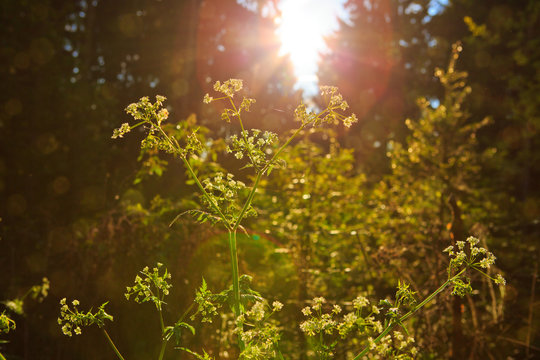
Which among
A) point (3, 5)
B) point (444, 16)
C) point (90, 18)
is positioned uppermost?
point (444, 16)

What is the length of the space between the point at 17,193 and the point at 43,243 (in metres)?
1.74

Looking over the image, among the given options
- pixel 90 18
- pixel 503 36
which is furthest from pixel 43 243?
pixel 503 36

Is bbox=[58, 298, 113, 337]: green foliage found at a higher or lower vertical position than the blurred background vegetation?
lower

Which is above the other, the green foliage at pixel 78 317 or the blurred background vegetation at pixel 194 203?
the blurred background vegetation at pixel 194 203

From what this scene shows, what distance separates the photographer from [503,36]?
13688mm

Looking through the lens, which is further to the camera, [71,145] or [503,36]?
[503,36]

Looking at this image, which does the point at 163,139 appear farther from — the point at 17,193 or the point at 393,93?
the point at 393,93

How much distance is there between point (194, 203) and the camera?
3648 millimetres

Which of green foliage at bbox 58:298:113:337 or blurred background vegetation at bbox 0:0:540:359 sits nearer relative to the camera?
green foliage at bbox 58:298:113:337

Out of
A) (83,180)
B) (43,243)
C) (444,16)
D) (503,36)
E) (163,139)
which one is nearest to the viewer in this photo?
(163,139)

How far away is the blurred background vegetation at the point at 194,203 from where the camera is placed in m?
3.79

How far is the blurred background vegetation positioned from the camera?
379cm

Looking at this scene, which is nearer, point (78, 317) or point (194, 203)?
point (78, 317)

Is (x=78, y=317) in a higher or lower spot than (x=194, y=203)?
lower
